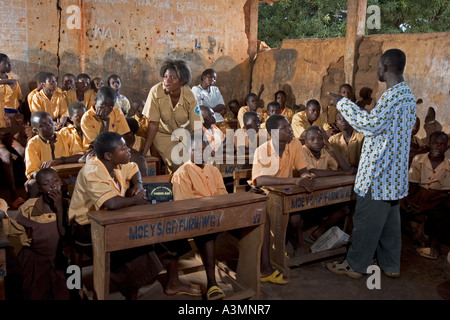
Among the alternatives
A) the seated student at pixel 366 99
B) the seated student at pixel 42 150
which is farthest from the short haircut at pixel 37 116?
the seated student at pixel 366 99

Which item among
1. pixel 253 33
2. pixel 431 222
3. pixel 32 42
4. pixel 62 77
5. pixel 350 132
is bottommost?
pixel 431 222

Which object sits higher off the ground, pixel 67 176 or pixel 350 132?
pixel 350 132

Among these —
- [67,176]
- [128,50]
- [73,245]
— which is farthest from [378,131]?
[128,50]

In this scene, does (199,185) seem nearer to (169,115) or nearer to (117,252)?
(117,252)

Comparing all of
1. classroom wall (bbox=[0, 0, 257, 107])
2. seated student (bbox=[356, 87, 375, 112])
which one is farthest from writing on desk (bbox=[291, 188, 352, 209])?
classroom wall (bbox=[0, 0, 257, 107])

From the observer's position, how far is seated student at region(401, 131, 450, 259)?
3.89m

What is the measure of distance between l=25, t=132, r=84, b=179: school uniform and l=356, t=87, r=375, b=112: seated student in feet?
13.2

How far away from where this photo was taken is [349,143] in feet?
14.9

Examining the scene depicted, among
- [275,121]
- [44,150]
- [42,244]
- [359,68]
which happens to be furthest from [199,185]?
[359,68]

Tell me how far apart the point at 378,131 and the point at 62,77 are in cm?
516

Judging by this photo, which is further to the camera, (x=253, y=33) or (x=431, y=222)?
(x=253, y=33)
